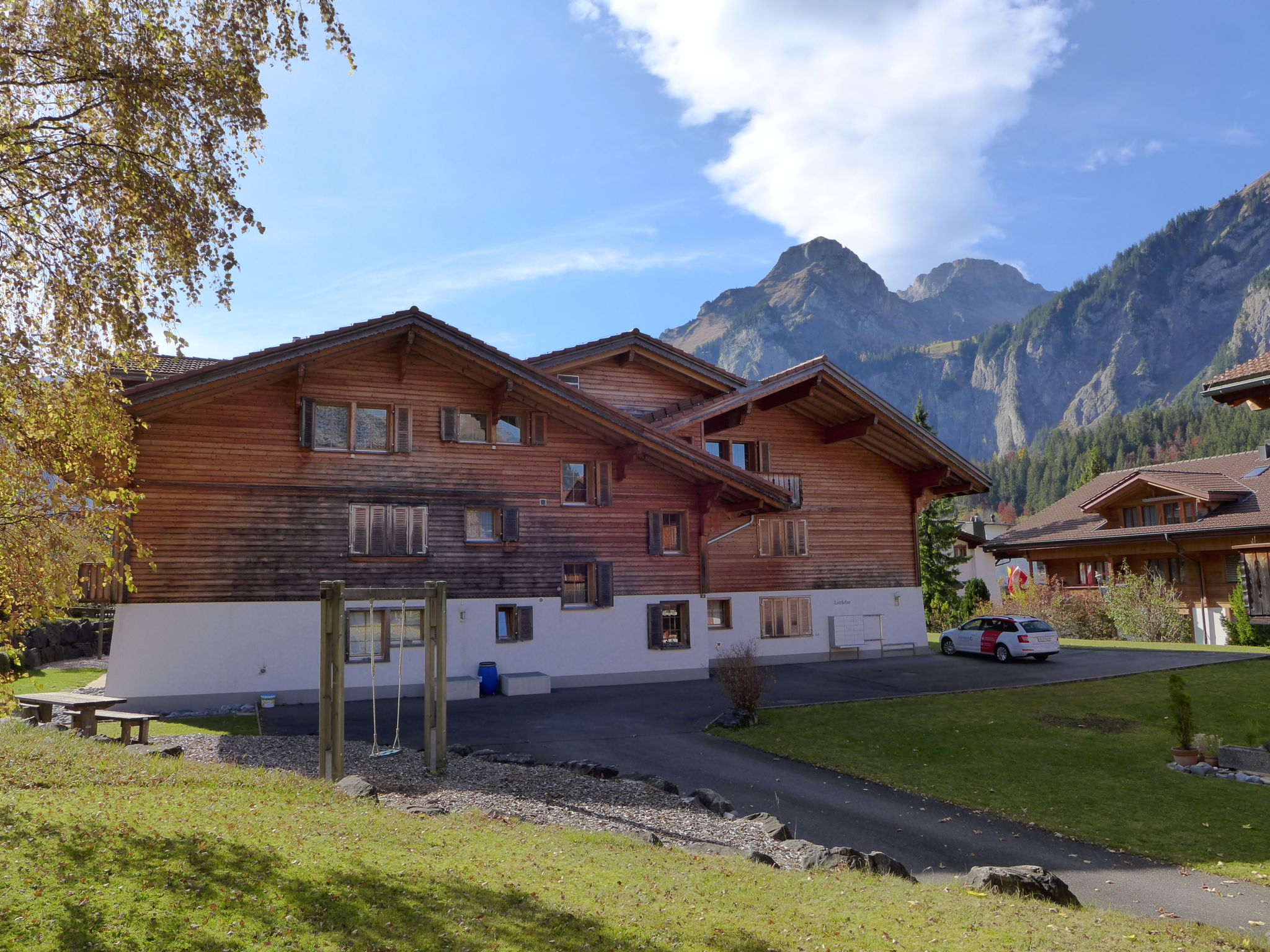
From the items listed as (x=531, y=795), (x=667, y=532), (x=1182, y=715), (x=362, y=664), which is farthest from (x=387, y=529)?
(x=1182, y=715)

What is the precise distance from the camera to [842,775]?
1499 cm

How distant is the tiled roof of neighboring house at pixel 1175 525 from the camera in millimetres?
38094

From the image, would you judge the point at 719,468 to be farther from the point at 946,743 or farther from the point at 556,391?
the point at 946,743

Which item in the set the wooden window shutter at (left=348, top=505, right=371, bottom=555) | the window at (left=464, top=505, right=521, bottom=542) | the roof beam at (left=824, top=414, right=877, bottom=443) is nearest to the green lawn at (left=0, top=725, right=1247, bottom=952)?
the wooden window shutter at (left=348, top=505, right=371, bottom=555)

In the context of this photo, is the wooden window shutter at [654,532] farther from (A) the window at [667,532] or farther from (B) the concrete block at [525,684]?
(B) the concrete block at [525,684]

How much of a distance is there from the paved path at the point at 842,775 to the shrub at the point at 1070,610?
8949 millimetres

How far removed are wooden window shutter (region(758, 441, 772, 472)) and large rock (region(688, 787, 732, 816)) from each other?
2020cm

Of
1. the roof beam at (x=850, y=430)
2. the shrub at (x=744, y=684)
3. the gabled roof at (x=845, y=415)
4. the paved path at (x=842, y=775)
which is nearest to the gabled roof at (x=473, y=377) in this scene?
the gabled roof at (x=845, y=415)

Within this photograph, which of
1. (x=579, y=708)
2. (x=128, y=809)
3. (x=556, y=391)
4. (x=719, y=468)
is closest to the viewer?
(x=128, y=809)

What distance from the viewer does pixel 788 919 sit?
7.10 metres

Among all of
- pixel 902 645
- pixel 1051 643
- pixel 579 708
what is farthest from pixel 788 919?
pixel 902 645

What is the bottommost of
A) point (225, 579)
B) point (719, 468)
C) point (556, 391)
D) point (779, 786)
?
point (779, 786)

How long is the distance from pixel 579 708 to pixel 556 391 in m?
9.17

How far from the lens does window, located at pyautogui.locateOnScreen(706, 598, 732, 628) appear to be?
1204 inches
